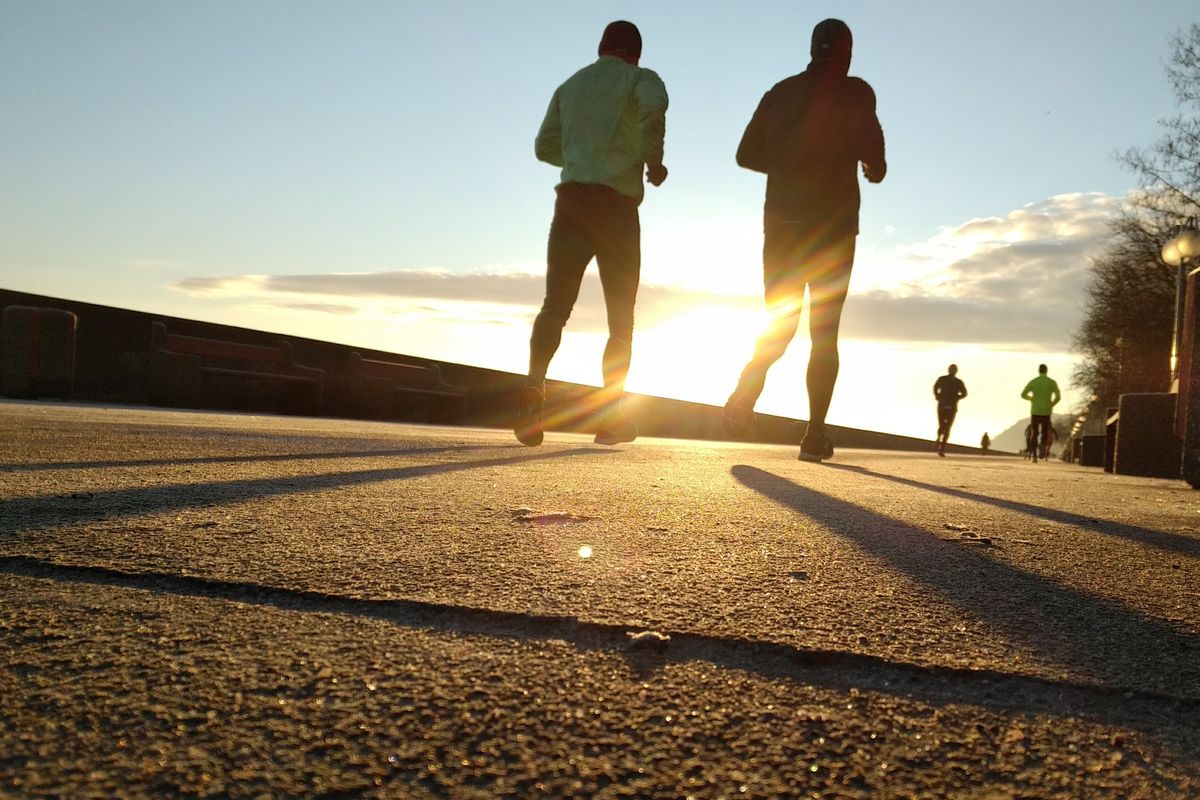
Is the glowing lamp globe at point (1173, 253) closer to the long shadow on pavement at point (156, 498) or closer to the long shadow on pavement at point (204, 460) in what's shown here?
the long shadow on pavement at point (204, 460)

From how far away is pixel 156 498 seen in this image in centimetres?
253

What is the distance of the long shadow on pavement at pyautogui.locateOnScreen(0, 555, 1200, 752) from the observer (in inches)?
46.6

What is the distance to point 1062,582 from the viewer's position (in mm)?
1976

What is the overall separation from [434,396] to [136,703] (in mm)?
17913

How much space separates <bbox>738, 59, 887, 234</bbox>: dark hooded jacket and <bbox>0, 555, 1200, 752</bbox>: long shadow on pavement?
5045mm

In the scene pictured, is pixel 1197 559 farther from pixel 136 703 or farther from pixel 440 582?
pixel 136 703

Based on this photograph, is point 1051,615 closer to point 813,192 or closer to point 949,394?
point 813,192

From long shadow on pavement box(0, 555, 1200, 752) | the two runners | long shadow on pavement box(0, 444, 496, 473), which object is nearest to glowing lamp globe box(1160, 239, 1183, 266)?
the two runners

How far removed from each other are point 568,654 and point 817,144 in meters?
5.19

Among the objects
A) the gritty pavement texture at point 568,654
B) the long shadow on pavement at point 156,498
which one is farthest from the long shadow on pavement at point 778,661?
the long shadow on pavement at point 156,498

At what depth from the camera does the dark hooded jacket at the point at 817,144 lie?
19.4 feet

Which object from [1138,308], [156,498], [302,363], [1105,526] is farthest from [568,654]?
[1138,308]

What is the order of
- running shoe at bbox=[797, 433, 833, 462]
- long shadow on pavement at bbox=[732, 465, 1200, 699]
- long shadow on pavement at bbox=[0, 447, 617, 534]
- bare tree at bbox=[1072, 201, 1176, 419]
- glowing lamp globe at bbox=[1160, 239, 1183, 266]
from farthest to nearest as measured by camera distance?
bare tree at bbox=[1072, 201, 1176, 419] → glowing lamp globe at bbox=[1160, 239, 1183, 266] → running shoe at bbox=[797, 433, 833, 462] → long shadow on pavement at bbox=[0, 447, 617, 534] → long shadow on pavement at bbox=[732, 465, 1200, 699]

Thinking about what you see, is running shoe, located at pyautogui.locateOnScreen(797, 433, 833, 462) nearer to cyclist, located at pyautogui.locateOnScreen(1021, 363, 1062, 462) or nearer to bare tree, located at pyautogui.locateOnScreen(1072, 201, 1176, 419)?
cyclist, located at pyautogui.locateOnScreen(1021, 363, 1062, 462)
